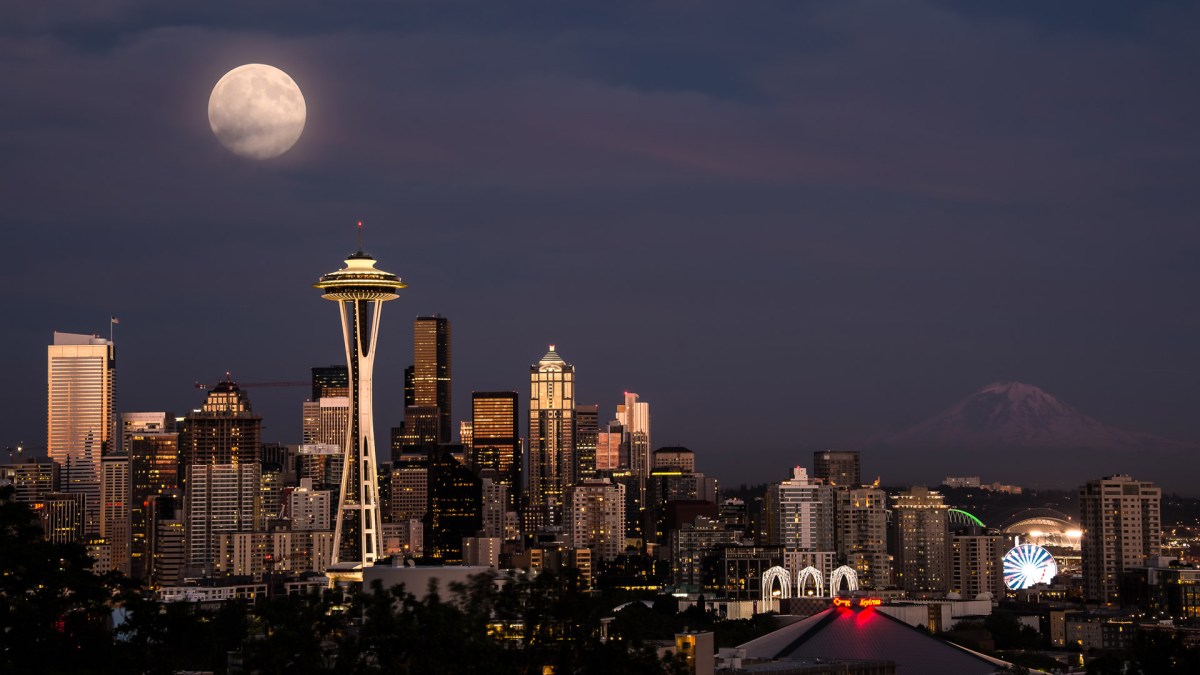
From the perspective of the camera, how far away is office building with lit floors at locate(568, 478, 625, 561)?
191500mm

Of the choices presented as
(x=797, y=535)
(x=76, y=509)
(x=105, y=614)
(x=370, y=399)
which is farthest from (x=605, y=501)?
(x=105, y=614)

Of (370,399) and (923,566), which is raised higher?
(370,399)

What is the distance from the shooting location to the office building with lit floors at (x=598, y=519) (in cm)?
19150

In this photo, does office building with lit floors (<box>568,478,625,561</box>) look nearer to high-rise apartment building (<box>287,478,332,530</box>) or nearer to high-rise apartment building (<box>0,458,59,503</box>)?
high-rise apartment building (<box>287,478,332,530</box>)

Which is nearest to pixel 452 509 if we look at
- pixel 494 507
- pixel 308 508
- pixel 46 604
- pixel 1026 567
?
pixel 494 507

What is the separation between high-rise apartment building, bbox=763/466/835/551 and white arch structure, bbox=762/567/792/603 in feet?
74.5

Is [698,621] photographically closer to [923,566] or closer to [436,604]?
[923,566]

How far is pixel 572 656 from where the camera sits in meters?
28.4

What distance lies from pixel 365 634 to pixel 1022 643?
93.4 metres

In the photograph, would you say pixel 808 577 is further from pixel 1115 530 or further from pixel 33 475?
pixel 33 475

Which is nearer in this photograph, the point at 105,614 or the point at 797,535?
the point at 105,614

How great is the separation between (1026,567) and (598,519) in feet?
178

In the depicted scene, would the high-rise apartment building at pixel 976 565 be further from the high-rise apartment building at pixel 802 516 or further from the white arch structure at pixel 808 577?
the white arch structure at pixel 808 577

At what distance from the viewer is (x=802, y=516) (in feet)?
568
